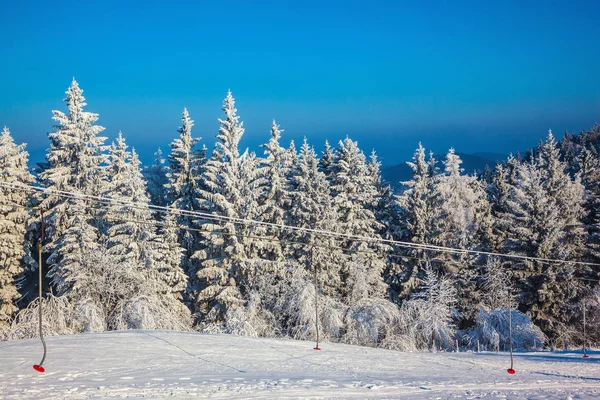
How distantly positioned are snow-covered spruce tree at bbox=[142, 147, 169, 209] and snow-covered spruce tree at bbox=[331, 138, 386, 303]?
1647cm

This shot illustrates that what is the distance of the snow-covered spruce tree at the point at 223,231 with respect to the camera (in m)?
33.7

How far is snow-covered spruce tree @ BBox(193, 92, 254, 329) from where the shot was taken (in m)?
33.7

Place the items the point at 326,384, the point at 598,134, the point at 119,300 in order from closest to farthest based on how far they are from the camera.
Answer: the point at 326,384, the point at 119,300, the point at 598,134

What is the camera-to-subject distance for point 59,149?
33812 millimetres

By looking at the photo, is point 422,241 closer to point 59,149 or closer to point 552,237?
point 552,237

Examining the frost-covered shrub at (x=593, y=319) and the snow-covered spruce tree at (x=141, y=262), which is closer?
the snow-covered spruce tree at (x=141, y=262)

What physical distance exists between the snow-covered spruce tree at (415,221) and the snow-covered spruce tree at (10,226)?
27.2 meters

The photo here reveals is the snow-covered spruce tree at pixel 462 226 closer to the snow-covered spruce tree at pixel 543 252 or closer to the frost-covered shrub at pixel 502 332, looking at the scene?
the snow-covered spruce tree at pixel 543 252

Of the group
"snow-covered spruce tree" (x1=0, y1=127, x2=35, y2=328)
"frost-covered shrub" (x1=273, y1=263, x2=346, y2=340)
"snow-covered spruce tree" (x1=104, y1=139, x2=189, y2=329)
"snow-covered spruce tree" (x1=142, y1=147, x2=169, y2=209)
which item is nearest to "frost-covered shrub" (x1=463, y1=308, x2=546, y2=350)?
"frost-covered shrub" (x1=273, y1=263, x2=346, y2=340)

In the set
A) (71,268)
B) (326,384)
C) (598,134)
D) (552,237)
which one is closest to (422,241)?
(552,237)

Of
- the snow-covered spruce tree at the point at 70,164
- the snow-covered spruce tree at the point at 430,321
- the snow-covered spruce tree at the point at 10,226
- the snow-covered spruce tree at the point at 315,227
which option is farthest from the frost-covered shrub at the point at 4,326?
the snow-covered spruce tree at the point at 430,321

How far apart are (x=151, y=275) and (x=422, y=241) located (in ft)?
70.4

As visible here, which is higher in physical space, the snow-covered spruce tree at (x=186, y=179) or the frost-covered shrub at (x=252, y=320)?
the snow-covered spruce tree at (x=186, y=179)

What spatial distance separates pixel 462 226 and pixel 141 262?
83.1 ft
